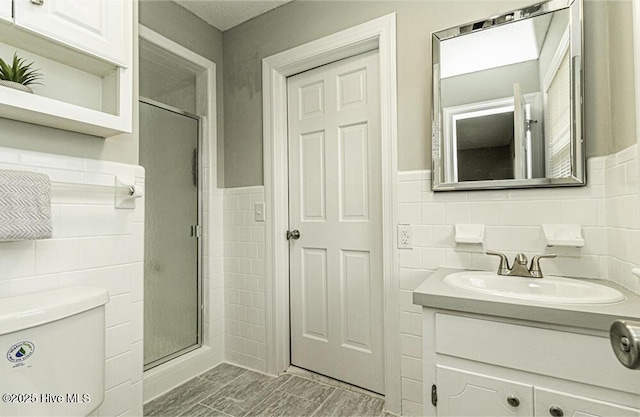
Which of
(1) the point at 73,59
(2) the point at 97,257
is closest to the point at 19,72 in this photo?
(1) the point at 73,59

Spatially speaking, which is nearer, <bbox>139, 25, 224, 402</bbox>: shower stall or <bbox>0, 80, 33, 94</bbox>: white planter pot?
<bbox>0, 80, 33, 94</bbox>: white planter pot

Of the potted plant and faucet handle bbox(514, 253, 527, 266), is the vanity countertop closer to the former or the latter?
faucet handle bbox(514, 253, 527, 266)

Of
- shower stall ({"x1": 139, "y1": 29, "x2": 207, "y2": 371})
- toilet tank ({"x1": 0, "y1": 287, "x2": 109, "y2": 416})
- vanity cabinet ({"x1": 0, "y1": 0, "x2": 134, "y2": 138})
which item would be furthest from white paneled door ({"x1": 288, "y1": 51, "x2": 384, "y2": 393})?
toilet tank ({"x1": 0, "y1": 287, "x2": 109, "y2": 416})

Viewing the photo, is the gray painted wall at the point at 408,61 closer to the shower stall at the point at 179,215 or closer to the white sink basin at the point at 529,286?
the shower stall at the point at 179,215

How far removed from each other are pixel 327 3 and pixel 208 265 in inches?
71.3

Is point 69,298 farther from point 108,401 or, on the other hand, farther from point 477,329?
point 477,329

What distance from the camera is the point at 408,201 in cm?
163

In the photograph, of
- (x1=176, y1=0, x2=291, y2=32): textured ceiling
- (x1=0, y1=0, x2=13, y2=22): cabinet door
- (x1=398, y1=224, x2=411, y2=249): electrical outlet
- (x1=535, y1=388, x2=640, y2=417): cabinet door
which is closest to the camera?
(x1=535, y1=388, x2=640, y2=417): cabinet door

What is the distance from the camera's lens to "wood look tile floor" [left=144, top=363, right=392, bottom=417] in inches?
66.5

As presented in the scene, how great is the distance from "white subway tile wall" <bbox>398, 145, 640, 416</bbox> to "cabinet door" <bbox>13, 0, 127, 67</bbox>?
132 cm

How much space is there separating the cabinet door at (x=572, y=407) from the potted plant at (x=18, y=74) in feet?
5.75

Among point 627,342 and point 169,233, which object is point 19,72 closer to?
point 169,233

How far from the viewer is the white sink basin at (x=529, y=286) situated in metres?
1.00

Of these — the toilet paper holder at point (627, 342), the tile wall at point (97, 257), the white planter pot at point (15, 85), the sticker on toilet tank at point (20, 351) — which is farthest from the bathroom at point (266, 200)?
the toilet paper holder at point (627, 342)
